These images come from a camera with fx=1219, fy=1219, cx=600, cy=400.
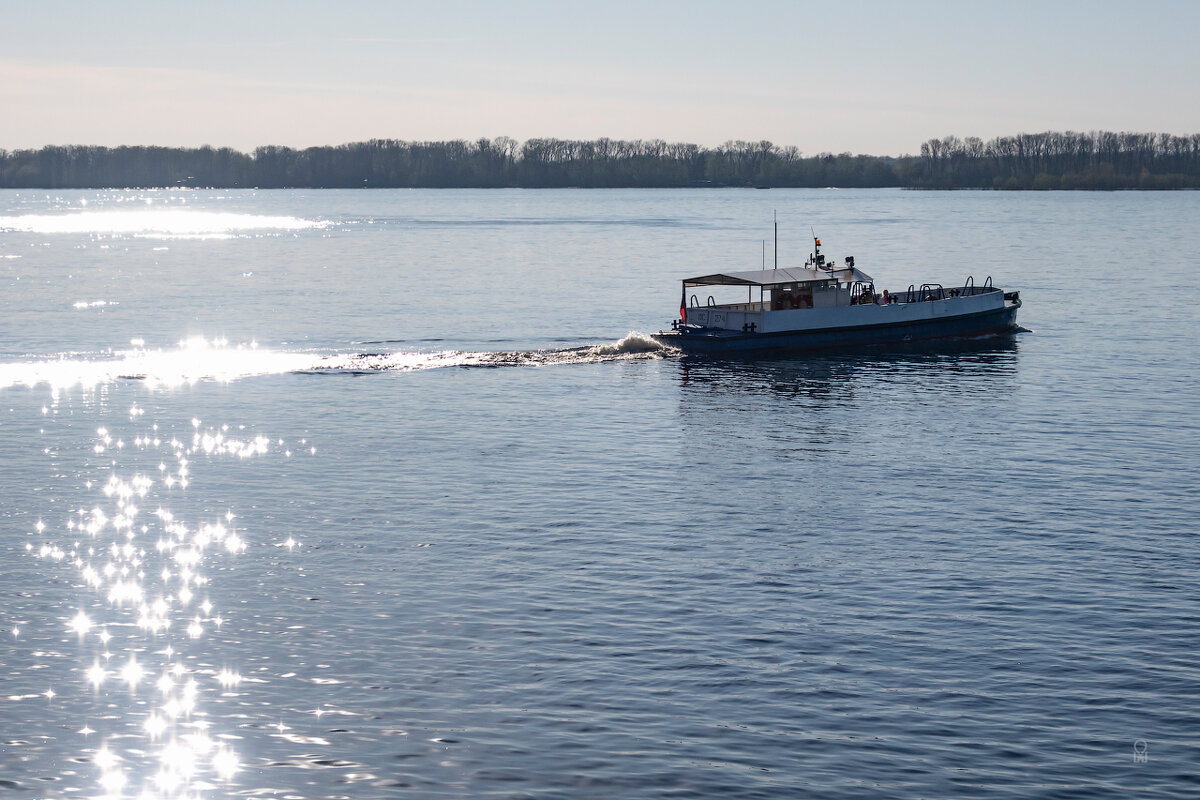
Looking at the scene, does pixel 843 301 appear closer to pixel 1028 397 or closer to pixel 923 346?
pixel 923 346

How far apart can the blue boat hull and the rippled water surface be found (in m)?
2.82

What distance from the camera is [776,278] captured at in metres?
71.9

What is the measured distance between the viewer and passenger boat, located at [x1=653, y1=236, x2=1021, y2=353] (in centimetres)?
7162

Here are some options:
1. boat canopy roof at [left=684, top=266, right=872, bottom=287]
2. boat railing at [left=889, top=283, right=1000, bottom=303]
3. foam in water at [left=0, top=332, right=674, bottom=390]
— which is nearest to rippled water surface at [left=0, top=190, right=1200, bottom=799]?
foam in water at [left=0, top=332, right=674, bottom=390]

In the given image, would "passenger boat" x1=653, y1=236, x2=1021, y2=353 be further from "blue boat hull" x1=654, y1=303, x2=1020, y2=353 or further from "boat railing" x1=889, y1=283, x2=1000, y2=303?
"boat railing" x1=889, y1=283, x2=1000, y2=303

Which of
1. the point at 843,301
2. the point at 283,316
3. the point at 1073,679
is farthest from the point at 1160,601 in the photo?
the point at 283,316

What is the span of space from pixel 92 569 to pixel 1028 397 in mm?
43110

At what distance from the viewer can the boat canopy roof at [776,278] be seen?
70562mm

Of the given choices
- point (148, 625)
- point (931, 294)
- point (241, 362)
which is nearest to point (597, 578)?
point (148, 625)

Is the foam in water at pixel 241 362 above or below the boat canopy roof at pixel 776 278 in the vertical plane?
below

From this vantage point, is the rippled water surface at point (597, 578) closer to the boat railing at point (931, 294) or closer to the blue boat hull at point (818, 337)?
the blue boat hull at point (818, 337)

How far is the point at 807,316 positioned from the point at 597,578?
149 ft

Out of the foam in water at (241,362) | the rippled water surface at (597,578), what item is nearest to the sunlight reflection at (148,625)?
the rippled water surface at (597,578)

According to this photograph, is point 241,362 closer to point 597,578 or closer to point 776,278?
point 776,278
